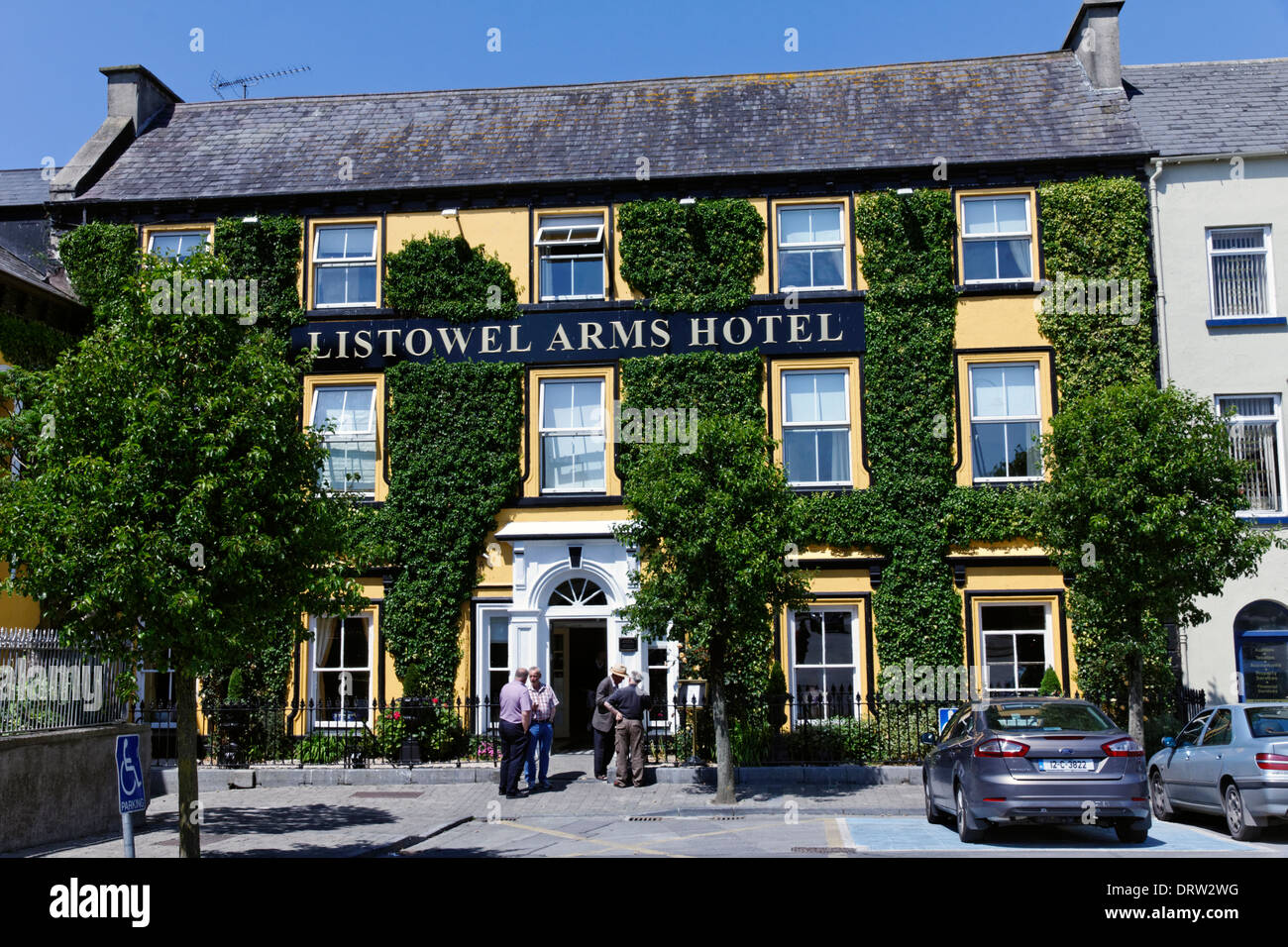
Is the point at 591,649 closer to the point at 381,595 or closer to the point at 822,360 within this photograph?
the point at 381,595

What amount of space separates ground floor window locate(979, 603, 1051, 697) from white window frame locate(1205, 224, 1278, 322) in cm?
613

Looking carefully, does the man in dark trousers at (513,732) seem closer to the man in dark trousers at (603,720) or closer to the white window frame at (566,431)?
the man in dark trousers at (603,720)

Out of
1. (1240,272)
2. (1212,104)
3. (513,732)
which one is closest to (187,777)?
(513,732)

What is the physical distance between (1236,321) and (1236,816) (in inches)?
427

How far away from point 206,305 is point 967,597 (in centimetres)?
1336

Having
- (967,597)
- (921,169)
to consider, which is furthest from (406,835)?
(921,169)

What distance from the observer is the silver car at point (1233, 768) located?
1151 cm

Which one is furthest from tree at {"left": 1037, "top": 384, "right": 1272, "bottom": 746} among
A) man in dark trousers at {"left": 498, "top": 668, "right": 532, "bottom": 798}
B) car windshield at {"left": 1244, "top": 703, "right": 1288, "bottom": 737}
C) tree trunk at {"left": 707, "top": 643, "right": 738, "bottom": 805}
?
man in dark trousers at {"left": 498, "top": 668, "right": 532, "bottom": 798}

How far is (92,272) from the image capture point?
831 inches

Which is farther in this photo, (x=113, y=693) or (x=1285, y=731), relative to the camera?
(x=113, y=693)

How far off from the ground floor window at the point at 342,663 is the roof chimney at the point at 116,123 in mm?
9778

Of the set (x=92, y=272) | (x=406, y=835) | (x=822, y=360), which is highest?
(x=92, y=272)

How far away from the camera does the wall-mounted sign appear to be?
66.3 feet

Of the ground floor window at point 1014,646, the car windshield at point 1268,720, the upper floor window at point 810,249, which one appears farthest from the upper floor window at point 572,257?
the car windshield at point 1268,720
